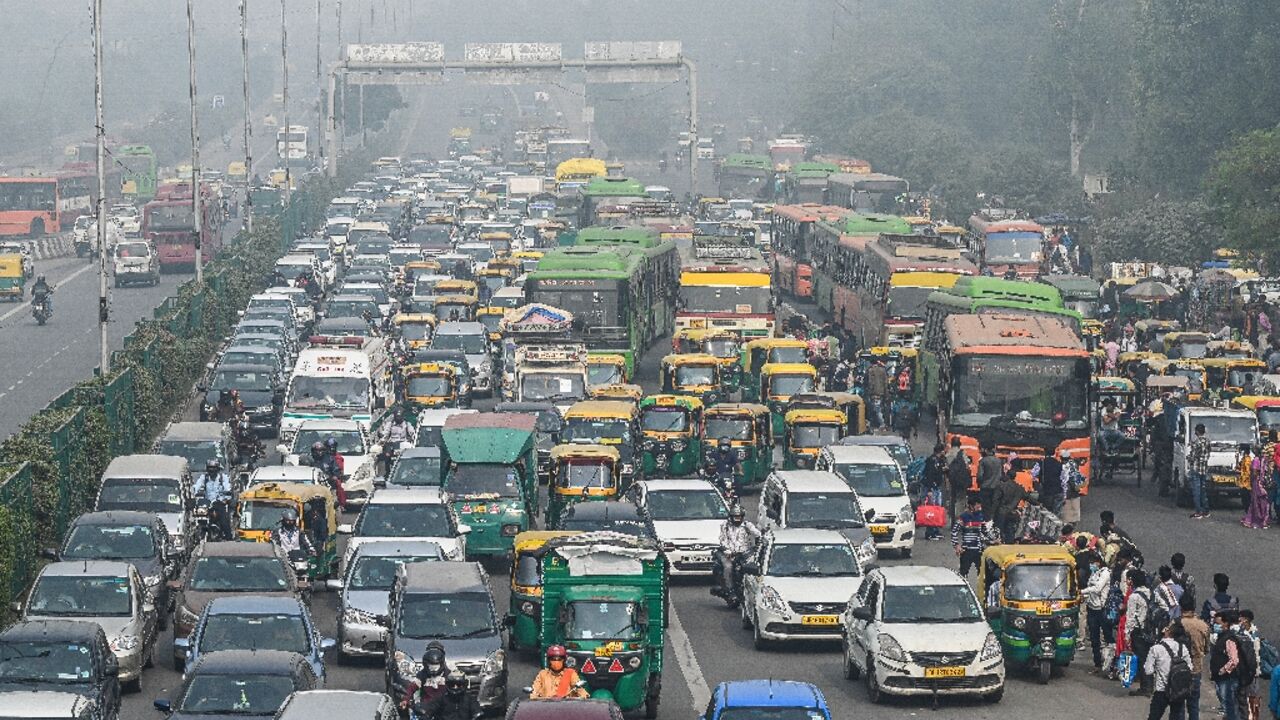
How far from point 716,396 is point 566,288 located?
24.7 ft

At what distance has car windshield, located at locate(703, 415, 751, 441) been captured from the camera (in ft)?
150

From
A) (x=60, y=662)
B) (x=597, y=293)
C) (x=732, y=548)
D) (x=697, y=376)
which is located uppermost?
(x=597, y=293)

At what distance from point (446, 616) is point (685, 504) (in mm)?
9294

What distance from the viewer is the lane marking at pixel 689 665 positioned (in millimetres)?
28734

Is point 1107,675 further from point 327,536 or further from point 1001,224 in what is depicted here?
point 1001,224

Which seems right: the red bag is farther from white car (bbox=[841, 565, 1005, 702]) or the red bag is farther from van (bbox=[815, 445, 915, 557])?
white car (bbox=[841, 565, 1005, 702])

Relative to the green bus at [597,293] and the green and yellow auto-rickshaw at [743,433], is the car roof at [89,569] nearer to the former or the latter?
the green and yellow auto-rickshaw at [743,433]

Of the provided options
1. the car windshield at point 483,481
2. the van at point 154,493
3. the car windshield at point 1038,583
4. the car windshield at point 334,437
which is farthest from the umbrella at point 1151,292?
the car windshield at point 1038,583

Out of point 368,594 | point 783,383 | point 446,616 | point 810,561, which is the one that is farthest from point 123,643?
point 783,383

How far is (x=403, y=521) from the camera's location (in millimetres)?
34562

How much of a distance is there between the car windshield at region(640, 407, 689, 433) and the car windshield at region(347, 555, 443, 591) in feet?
50.2

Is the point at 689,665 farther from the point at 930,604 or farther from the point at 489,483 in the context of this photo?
the point at 489,483

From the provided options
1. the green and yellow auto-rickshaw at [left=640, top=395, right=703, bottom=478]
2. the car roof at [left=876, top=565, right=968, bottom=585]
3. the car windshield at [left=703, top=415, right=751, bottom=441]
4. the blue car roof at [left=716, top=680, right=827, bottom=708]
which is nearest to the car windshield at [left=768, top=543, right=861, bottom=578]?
the car roof at [left=876, top=565, right=968, bottom=585]

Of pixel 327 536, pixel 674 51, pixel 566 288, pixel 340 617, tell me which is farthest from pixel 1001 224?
pixel 674 51
